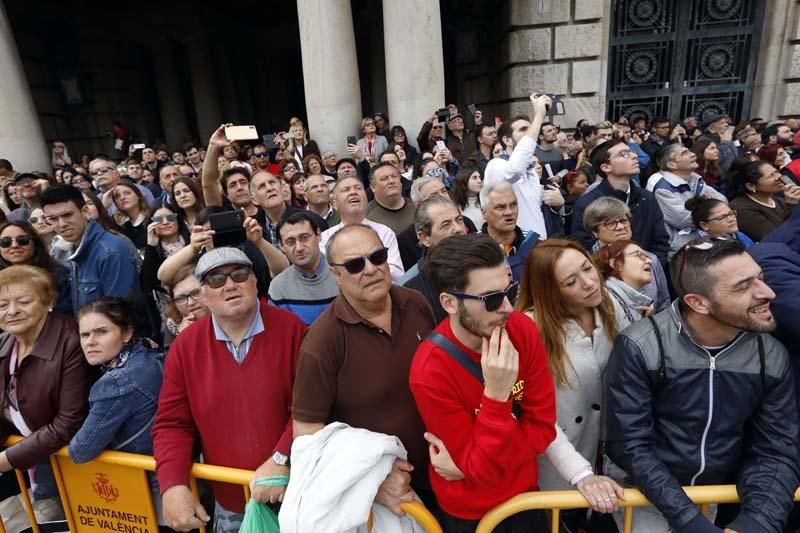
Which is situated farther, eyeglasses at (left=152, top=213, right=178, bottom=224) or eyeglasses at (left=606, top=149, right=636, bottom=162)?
eyeglasses at (left=606, top=149, right=636, bottom=162)

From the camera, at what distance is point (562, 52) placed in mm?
9727

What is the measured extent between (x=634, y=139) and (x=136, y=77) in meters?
15.8

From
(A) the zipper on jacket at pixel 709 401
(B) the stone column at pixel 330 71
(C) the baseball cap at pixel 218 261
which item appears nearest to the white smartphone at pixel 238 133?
(C) the baseball cap at pixel 218 261

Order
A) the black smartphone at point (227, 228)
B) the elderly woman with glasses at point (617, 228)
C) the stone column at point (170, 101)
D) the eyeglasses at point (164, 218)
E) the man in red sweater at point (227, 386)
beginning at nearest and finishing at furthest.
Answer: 1. the man in red sweater at point (227, 386)
2. the black smartphone at point (227, 228)
3. the elderly woman with glasses at point (617, 228)
4. the eyeglasses at point (164, 218)
5. the stone column at point (170, 101)

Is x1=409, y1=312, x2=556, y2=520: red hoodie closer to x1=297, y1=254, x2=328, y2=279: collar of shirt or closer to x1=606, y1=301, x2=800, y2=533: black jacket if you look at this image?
x1=606, y1=301, x2=800, y2=533: black jacket

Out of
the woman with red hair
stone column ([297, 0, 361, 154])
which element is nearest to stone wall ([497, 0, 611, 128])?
stone column ([297, 0, 361, 154])

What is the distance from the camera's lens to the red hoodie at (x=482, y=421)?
1613mm

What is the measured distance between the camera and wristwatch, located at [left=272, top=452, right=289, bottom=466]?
6.54ft

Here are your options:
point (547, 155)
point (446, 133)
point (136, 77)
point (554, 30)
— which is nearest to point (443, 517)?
point (547, 155)

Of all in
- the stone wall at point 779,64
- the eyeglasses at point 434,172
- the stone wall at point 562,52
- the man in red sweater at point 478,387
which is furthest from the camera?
the stone wall at point 562,52

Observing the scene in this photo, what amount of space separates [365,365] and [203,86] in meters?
16.3

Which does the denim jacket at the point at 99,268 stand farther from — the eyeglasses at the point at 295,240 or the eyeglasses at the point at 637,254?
the eyeglasses at the point at 637,254

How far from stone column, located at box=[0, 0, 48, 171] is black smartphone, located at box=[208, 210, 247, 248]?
9075 millimetres

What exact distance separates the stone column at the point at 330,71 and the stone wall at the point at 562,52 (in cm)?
379
